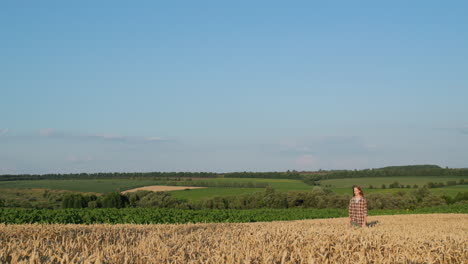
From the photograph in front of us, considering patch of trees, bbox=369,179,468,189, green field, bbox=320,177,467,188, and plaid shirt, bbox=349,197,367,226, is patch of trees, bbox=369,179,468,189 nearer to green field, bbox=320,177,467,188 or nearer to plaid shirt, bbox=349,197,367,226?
green field, bbox=320,177,467,188

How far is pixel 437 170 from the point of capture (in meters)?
101

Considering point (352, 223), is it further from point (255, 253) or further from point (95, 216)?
point (95, 216)

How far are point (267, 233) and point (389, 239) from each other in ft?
8.41

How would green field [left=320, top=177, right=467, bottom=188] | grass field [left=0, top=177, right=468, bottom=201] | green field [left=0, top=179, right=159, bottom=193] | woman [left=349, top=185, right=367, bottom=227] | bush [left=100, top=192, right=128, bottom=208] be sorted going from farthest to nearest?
1. green field [left=320, top=177, right=467, bottom=188]
2. green field [left=0, top=179, right=159, bottom=193]
3. grass field [left=0, top=177, right=468, bottom=201]
4. bush [left=100, top=192, right=128, bottom=208]
5. woman [left=349, top=185, right=367, bottom=227]

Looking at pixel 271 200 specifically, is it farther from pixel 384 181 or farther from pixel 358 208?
pixel 358 208

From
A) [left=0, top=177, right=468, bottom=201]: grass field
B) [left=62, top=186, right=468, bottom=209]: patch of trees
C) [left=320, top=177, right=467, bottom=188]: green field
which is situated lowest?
[left=62, top=186, right=468, bottom=209]: patch of trees

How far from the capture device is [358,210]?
1418 cm

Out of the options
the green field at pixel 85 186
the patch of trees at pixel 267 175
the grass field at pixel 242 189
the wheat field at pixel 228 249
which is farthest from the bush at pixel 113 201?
the patch of trees at pixel 267 175

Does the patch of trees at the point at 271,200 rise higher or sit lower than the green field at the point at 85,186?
lower

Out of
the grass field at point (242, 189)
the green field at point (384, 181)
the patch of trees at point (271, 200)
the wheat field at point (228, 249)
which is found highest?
the wheat field at point (228, 249)

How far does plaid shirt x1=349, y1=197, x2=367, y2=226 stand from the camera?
14102mm

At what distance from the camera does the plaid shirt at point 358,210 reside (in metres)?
14.1

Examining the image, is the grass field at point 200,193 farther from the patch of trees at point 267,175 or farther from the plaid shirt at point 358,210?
the plaid shirt at point 358,210

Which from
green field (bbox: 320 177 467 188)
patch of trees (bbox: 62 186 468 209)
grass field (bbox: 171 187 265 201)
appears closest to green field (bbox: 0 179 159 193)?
grass field (bbox: 171 187 265 201)
